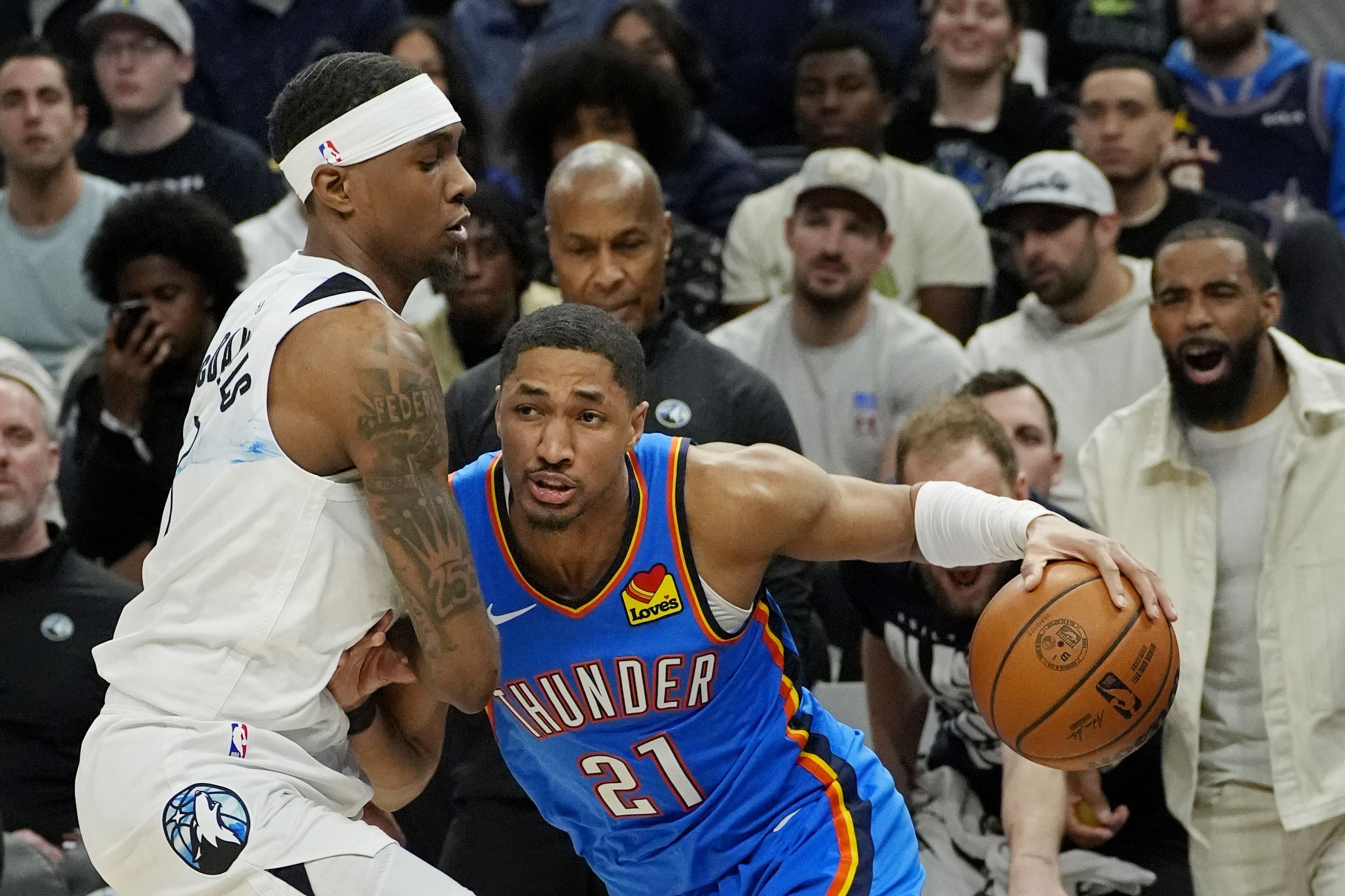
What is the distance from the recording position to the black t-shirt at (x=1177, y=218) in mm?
6875

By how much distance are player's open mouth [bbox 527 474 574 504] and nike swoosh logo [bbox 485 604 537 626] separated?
0.27 metres

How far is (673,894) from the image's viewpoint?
405 cm

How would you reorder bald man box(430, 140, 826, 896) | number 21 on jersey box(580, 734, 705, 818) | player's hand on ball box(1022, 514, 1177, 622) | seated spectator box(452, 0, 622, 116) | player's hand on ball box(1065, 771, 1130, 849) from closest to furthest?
player's hand on ball box(1022, 514, 1177, 622) < number 21 on jersey box(580, 734, 705, 818) < bald man box(430, 140, 826, 896) < player's hand on ball box(1065, 771, 1130, 849) < seated spectator box(452, 0, 622, 116)

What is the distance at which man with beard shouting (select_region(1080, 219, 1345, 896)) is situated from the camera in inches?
203

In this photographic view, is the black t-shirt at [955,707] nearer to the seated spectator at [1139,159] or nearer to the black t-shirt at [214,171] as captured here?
the seated spectator at [1139,159]

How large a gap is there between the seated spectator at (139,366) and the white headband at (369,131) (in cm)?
284

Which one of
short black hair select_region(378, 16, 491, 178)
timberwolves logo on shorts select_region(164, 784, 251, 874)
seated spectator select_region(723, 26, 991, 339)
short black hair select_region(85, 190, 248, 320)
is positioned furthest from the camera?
short black hair select_region(378, 16, 491, 178)

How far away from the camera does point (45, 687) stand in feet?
17.1

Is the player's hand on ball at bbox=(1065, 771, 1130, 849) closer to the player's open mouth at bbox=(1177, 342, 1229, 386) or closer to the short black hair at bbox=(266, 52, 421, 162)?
the player's open mouth at bbox=(1177, 342, 1229, 386)

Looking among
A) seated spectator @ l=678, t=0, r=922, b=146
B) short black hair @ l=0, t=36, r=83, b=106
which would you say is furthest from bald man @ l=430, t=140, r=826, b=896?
seated spectator @ l=678, t=0, r=922, b=146

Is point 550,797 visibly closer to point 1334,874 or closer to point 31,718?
point 31,718

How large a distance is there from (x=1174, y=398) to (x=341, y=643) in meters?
3.23

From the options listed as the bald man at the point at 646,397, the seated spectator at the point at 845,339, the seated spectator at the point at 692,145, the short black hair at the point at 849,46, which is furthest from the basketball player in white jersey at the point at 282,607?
the short black hair at the point at 849,46

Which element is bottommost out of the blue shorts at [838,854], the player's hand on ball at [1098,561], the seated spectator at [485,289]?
the blue shorts at [838,854]
